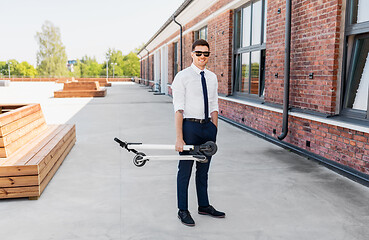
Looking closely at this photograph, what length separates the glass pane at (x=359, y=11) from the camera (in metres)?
4.64

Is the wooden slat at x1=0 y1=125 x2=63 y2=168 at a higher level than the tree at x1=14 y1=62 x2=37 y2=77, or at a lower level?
lower

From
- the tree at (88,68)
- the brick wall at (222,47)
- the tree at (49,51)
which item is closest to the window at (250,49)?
the brick wall at (222,47)

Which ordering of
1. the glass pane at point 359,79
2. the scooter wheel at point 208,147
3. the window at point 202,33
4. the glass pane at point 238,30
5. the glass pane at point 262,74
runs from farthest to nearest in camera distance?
the window at point 202,33 → the glass pane at point 238,30 → the glass pane at point 262,74 → the glass pane at point 359,79 → the scooter wheel at point 208,147

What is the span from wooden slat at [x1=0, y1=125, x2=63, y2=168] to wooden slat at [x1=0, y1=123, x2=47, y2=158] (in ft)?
0.18

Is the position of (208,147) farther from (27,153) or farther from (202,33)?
(202,33)

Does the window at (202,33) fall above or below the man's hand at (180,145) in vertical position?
above

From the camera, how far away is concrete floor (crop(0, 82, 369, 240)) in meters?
3.07

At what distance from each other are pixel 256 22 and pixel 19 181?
6533mm

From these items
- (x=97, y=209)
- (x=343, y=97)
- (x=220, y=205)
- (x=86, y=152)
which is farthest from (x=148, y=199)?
(x=343, y=97)

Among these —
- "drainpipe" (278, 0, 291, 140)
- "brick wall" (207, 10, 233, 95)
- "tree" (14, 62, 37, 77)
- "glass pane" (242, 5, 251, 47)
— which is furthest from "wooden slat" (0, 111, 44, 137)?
"tree" (14, 62, 37, 77)

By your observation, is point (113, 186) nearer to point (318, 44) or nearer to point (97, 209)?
point (97, 209)

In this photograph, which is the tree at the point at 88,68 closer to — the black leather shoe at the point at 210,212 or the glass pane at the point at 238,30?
the glass pane at the point at 238,30

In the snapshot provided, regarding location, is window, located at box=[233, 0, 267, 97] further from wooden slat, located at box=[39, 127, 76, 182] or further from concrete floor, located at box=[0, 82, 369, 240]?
wooden slat, located at box=[39, 127, 76, 182]

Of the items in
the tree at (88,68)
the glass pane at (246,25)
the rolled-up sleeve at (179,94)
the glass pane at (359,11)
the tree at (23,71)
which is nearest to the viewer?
the rolled-up sleeve at (179,94)
